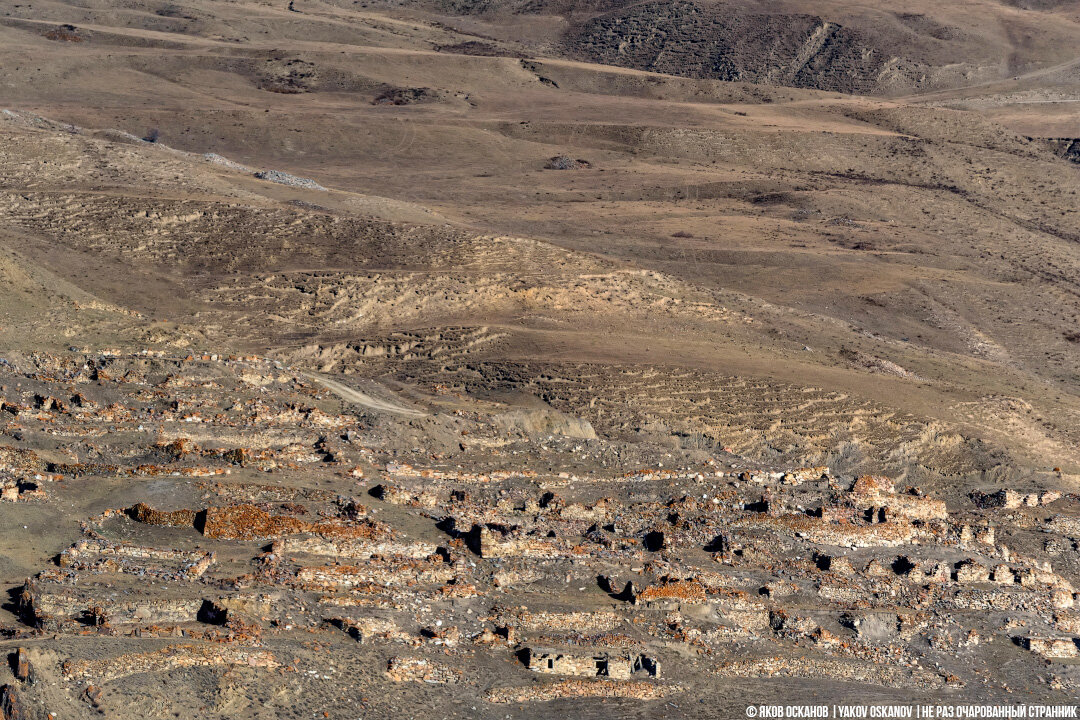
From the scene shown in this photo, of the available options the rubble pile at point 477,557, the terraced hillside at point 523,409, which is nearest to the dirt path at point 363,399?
the terraced hillside at point 523,409

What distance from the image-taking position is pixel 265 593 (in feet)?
56.8

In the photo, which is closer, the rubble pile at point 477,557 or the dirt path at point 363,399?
the rubble pile at point 477,557

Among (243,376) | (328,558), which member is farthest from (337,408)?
(328,558)

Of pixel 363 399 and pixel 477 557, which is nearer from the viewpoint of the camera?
pixel 477 557

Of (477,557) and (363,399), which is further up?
(363,399)

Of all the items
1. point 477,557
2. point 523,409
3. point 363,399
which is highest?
point 363,399

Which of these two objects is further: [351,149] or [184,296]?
[351,149]

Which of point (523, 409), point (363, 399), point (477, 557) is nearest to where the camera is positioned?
point (477, 557)

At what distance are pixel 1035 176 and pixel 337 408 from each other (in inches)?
1823

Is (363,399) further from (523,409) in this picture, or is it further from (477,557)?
(477,557)

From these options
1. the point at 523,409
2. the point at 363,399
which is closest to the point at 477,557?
the point at 363,399

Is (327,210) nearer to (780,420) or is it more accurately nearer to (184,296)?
(184,296)

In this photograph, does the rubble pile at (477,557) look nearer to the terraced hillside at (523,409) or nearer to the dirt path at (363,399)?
the terraced hillside at (523,409)

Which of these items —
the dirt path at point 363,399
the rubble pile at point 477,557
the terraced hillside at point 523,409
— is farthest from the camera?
the dirt path at point 363,399
